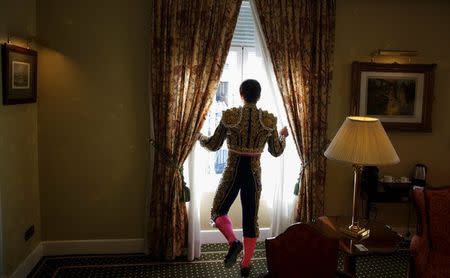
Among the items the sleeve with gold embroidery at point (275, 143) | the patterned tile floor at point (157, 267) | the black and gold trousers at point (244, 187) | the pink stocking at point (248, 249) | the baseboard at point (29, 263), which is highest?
the sleeve with gold embroidery at point (275, 143)

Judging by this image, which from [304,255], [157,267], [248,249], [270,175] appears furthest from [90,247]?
[304,255]

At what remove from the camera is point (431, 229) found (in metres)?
2.92

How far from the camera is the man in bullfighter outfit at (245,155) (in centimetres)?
330

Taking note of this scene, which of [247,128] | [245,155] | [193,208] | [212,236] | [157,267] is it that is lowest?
[157,267]

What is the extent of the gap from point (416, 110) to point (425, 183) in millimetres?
748

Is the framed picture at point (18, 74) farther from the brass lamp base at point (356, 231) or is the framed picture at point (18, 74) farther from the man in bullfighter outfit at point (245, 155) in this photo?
the brass lamp base at point (356, 231)

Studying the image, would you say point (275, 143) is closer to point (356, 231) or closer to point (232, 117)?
point (232, 117)

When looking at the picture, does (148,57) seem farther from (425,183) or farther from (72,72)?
(425,183)

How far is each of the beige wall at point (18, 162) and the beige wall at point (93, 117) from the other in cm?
15

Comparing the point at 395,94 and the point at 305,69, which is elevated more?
the point at 305,69

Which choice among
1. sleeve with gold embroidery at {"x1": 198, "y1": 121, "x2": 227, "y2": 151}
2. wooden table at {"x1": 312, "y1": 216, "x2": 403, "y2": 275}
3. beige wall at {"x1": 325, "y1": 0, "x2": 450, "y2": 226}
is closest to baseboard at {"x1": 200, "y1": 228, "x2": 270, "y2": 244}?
beige wall at {"x1": 325, "y1": 0, "x2": 450, "y2": 226}

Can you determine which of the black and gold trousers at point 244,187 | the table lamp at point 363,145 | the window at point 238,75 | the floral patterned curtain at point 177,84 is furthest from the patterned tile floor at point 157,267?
the table lamp at point 363,145

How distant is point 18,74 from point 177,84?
128cm

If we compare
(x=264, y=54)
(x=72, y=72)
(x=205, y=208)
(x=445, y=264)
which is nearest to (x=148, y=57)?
(x=72, y=72)
